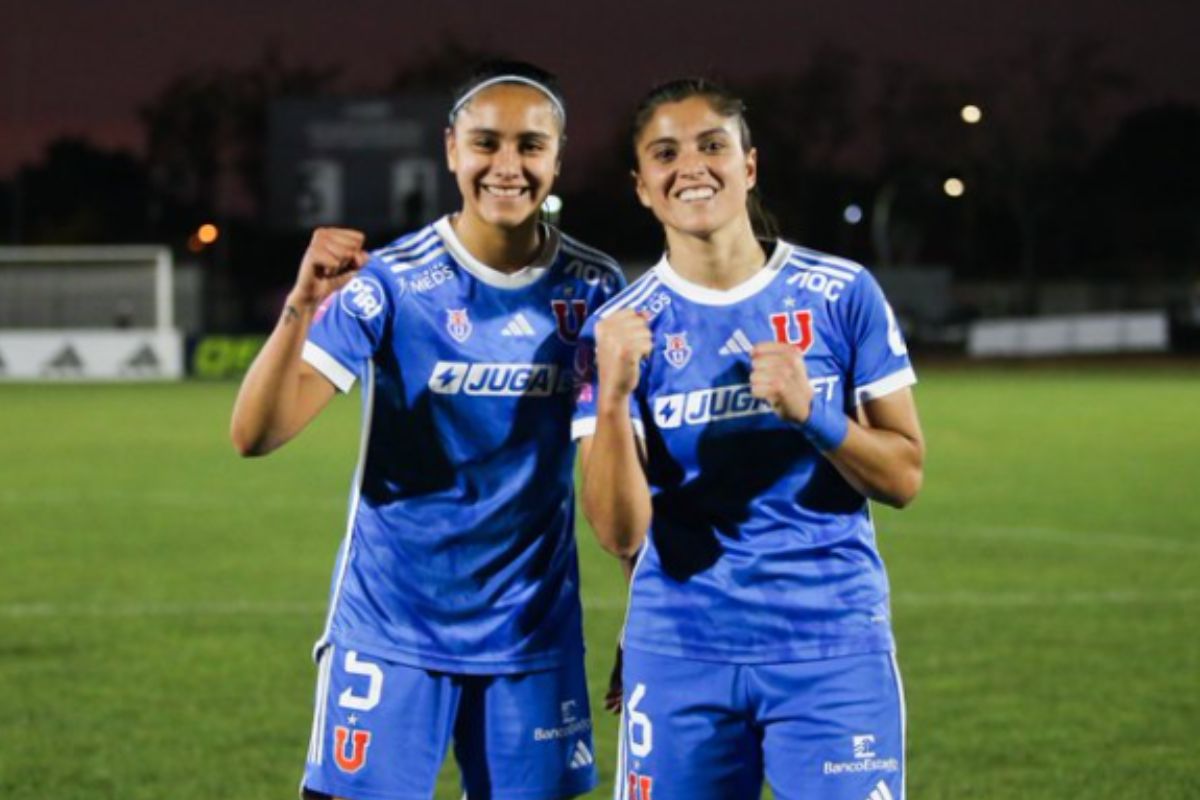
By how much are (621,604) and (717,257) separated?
739 centimetres

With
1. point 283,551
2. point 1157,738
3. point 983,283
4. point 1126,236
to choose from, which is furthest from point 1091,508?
point 1126,236

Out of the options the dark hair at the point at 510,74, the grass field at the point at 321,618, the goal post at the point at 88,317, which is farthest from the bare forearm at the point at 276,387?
the goal post at the point at 88,317

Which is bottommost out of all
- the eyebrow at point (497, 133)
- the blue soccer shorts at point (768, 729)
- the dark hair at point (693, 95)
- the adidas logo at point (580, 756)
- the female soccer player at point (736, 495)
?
the adidas logo at point (580, 756)

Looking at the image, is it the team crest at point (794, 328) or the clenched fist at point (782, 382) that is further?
the team crest at point (794, 328)

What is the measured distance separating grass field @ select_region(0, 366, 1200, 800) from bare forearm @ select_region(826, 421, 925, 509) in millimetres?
3244

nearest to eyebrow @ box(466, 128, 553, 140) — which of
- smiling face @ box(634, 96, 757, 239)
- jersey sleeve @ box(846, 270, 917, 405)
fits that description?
smiling face @ box(634, 96, 757, 239)

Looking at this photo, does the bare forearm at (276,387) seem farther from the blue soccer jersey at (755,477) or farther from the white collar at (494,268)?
the blue soccer jersey at (755,477)

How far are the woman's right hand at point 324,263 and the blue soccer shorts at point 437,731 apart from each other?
81 cm

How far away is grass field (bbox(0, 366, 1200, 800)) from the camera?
7.45 m

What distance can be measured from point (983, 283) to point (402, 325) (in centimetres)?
7181

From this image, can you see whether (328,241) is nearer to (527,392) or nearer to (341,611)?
(527,392)

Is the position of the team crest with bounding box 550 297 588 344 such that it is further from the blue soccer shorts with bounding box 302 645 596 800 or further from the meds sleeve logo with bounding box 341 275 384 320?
the blue soccer shorts with bounding box 302 645 596 800

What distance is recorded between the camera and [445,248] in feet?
14.5

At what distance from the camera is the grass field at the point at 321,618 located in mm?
7453
